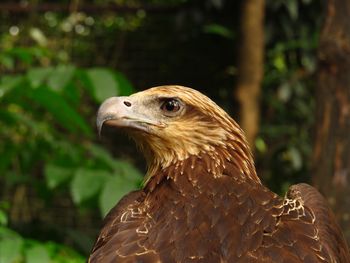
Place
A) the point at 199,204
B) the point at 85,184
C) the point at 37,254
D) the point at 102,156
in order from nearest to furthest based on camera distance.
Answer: the point at 199,204 < the point at 37,254 < the point at 85,184 < the point at 102,156

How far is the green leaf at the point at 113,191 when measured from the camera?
4.58m

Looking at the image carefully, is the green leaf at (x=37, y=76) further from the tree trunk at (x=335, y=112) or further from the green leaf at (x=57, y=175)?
the tree trunk at (x=335, y=112)

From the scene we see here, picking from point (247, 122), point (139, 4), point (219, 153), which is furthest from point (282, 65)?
point (219, 153)

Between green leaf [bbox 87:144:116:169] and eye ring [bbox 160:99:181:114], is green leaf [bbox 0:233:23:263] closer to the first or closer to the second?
green leaf [bbox 87:144:116:169]

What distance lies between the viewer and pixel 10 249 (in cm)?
412

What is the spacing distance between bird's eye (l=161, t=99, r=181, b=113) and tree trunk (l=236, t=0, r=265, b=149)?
366cm

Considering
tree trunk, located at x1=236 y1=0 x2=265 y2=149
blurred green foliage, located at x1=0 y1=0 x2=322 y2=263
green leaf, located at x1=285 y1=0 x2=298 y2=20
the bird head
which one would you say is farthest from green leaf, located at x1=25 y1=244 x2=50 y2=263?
green leaf, located at x1=285 y1=0 x2=298 y2=20

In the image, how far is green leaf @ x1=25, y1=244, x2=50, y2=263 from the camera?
4020mm

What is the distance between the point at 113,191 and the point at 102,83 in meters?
0.64

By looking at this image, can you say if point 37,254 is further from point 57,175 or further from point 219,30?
point 219,30

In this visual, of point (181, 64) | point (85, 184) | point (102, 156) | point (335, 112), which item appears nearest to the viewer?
point (85, 184)

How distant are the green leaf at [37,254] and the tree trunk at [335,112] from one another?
1878 millimetres

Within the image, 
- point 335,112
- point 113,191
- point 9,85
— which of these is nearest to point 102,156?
point 113,191

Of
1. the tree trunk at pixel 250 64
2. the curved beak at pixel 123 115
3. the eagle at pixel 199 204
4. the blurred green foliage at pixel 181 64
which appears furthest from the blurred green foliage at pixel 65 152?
the tree trunk at pixel 250 64
